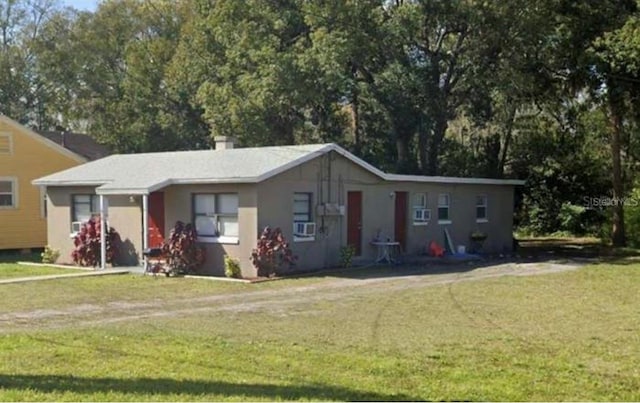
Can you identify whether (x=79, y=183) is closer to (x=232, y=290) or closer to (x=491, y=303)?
(x=232, y=290)

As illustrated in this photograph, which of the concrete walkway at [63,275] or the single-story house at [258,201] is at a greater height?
the single-story house at [258,201]

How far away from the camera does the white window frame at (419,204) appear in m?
23.4

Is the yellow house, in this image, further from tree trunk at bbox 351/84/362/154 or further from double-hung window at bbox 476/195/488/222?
double-hung window at bbox 476/195/488/222

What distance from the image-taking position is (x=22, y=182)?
27016 mm

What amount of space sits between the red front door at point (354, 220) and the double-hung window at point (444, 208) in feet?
13.0

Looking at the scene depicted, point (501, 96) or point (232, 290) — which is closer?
point (232, 290)

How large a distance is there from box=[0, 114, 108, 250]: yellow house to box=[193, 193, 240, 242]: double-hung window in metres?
10.4

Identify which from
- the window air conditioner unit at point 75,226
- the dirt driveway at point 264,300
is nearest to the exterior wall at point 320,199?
the dirt driveway at point 264,300

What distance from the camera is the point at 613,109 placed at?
87.3 feet

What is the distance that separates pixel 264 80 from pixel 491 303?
16.5 metres

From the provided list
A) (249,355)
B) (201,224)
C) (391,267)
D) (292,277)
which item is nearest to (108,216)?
(201,224)

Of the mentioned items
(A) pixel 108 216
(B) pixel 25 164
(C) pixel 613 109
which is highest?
(C) pixel 613 109

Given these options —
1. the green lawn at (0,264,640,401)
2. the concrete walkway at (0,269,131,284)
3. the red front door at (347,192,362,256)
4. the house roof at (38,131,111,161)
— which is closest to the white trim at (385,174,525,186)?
the red front door at (347,192,362,256)

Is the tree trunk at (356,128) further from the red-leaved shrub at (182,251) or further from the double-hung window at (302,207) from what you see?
the red-leaved shrub at (182,251)
